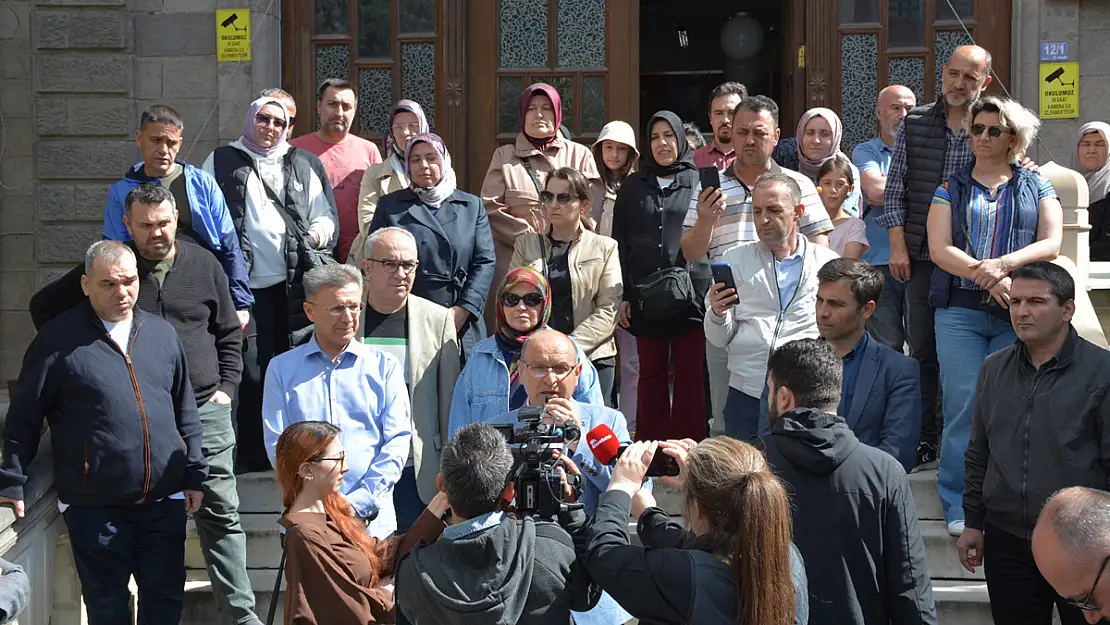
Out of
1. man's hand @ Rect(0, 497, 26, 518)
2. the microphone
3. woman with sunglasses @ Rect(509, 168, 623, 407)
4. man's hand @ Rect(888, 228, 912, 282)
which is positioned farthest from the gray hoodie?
man's hand @ Rect(888, 228, 912, 282)

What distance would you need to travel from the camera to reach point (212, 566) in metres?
5.66

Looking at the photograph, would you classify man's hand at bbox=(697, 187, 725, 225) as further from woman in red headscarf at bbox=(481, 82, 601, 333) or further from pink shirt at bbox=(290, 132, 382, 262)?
pink shirt at bbox=(290, 132, 382, 262)

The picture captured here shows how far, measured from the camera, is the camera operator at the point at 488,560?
3453mm

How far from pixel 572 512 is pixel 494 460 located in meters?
0.27

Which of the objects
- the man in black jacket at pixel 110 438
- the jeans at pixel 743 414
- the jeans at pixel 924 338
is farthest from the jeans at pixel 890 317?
the man in black jacket at pixel 110 438

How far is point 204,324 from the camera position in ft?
19.1

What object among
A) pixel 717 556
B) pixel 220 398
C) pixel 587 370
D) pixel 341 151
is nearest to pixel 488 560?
pixel 717 556

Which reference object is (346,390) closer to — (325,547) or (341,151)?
(325,547)

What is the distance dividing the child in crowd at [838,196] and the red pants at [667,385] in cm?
92

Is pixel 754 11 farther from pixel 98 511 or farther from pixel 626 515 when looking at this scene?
pixel 626 515

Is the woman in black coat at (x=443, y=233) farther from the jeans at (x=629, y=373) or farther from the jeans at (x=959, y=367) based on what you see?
the jeans at (x=959, y=367)

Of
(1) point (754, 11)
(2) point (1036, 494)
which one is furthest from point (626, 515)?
(1) point (754, 11)

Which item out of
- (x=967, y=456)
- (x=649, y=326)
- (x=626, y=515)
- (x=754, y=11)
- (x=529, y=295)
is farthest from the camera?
(x=754, y=11)

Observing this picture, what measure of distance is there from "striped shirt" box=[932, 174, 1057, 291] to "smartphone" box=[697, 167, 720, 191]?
112 centimetres
